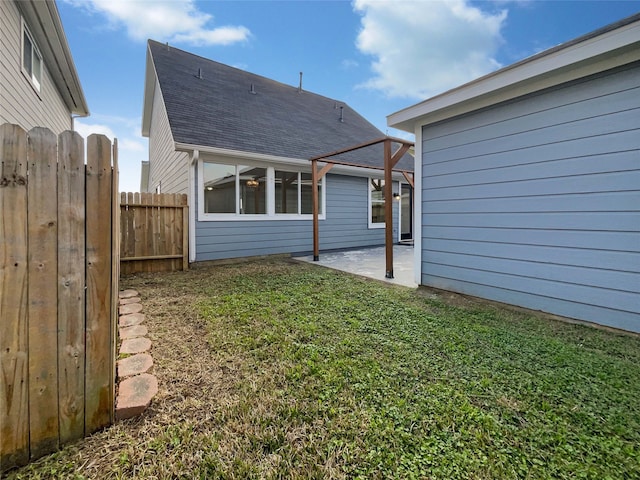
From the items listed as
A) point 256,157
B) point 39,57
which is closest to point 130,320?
point 256,157

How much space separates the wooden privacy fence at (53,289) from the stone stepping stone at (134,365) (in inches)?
22.5

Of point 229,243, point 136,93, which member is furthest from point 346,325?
point 136,93

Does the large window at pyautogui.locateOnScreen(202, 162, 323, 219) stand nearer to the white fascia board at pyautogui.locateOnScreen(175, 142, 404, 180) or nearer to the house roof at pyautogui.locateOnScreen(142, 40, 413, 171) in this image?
the white fascia board at pyautogui.locateOnScreen(175, 142, 404, 180)

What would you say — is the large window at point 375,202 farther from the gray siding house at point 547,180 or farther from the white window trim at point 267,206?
the gray siding house at point 547,180

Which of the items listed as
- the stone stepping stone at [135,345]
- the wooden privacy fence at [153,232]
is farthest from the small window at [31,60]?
the stone stepping stone at [135,345]

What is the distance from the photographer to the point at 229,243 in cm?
714

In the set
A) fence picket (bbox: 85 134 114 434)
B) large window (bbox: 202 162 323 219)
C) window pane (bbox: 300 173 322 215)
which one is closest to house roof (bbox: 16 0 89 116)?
large window (bbox: 202 162 323 219)

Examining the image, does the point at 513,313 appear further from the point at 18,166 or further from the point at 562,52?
the point at 18,166

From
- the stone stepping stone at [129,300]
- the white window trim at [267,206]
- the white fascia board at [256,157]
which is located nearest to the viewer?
the stone stepping stone at [129,300]

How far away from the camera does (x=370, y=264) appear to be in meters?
6.82

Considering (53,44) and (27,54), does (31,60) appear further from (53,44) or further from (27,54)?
(53,44)

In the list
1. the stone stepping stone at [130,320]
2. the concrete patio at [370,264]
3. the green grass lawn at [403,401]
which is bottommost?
the green grass lawn at [403,401]

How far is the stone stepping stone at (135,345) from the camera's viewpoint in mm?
2438

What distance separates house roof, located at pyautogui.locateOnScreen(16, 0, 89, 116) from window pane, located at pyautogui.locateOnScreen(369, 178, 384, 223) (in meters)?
8.26
